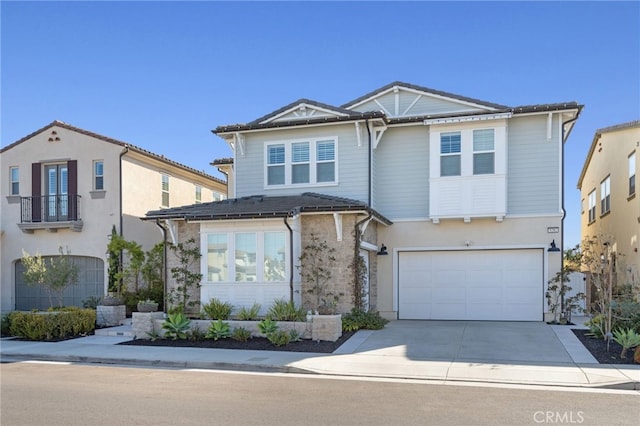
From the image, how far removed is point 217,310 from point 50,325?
181 inches

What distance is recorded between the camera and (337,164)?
16.2 metres

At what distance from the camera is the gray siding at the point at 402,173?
Answer: 16.2m

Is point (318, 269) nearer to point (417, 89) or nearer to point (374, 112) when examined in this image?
point (374, 112)

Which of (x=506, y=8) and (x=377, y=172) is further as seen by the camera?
(x=377, y=172)

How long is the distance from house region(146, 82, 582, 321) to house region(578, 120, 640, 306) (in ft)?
8.80

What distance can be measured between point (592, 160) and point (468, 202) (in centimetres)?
1186

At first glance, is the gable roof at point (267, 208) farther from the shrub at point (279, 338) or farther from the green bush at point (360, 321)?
the shrub at point (279, 338)

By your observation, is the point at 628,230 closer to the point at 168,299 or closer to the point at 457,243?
the point at 457,243

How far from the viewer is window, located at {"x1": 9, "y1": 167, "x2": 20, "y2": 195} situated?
19469 mm

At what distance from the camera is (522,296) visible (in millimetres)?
15344

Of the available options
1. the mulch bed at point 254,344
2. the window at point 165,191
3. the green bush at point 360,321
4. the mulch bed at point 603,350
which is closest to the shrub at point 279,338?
the mulch bed at point 254,344

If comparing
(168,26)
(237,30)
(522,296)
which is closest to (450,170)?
(522,296)

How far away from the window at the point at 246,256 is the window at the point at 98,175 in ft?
24.9

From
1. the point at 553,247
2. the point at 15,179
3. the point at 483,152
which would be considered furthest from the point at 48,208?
the point at 553,247
